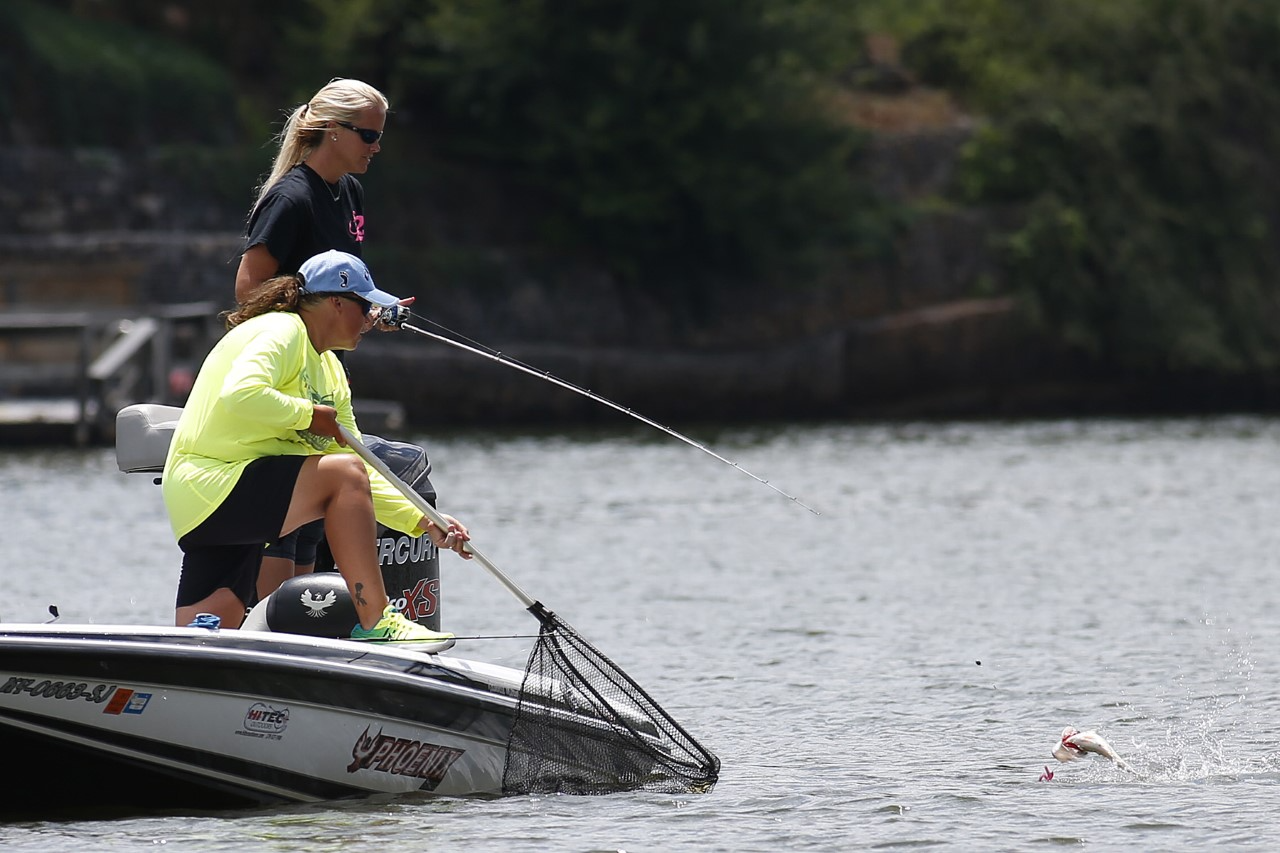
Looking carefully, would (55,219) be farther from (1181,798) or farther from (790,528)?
(1181,798)

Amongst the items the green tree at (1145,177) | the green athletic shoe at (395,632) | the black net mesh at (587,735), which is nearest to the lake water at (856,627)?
the black net mesh at (587,735)

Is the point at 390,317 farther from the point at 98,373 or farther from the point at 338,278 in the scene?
the point at 98,373

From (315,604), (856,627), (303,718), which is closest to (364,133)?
(315,604)

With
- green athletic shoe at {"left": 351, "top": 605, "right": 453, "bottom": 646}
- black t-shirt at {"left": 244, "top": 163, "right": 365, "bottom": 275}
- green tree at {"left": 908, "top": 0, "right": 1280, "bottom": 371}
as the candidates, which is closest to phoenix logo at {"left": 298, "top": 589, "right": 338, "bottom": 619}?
green athletic shoe at {"left": 351, "top": 605, "right": 453, "bottom": 646}

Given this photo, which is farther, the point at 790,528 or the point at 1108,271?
the point at 1108,271

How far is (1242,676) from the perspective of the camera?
8.91m

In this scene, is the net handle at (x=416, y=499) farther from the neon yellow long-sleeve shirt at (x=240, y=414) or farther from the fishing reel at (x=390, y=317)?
the fishing reel at (x=390, y=317)

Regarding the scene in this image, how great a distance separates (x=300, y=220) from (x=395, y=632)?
4.59 feet

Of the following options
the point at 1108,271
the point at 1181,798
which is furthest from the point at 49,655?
the point at 1108,271

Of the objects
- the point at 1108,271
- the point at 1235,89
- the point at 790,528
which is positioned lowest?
the point at 790,528

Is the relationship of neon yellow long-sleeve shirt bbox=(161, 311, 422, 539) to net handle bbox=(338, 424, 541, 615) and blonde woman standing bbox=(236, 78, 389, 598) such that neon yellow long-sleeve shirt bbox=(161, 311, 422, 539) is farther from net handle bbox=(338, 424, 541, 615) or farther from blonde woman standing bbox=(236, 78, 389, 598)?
blonde woman standing bbox=(236, 78, 389, 598)

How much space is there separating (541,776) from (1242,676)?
11.7ft

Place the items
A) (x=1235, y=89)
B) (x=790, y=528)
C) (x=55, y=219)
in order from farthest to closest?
1. (x=1235, y=89)
2. (x=55, y=219)
3. (x=790, y=528)

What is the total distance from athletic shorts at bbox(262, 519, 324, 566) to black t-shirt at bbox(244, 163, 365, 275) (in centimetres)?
84
